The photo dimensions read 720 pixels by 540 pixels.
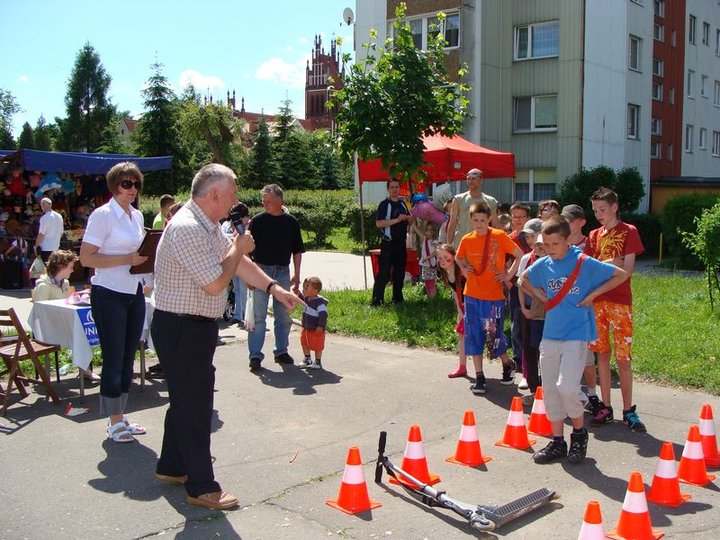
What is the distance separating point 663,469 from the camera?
4.68 meters

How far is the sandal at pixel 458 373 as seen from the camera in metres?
8.18

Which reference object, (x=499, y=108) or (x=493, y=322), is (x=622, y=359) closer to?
(x=493, y=322)

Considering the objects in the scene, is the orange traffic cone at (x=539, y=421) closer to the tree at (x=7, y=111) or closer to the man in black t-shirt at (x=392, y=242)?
the man in black t-shirt at (x=392, y=242)

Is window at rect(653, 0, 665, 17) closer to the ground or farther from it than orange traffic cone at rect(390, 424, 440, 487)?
farther from it

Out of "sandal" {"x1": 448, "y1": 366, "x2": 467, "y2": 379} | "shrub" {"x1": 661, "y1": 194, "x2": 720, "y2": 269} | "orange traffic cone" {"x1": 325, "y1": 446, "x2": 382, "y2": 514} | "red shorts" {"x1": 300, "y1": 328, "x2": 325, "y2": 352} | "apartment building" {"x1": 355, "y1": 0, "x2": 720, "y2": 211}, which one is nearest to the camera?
"orange traffic cone" {"x1": 325, "y1": 446, "x2": 382, "y2": 514}

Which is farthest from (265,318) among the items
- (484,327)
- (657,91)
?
(657,91)

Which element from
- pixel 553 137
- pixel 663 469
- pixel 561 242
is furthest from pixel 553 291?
pixel 553 137

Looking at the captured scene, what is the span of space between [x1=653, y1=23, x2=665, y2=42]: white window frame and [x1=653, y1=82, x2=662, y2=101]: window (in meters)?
2.11

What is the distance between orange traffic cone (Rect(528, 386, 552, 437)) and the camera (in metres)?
6.21

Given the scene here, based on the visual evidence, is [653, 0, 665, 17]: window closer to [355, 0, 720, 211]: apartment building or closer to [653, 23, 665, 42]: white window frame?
[653, 23, 665, 42]: white window frame

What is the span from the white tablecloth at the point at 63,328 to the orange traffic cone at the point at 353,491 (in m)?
2.98

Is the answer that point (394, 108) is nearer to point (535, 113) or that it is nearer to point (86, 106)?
point (535, 113)

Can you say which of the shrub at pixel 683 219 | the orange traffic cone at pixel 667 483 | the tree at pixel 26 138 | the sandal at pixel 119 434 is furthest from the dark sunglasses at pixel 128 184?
the tree at pixel 26 138

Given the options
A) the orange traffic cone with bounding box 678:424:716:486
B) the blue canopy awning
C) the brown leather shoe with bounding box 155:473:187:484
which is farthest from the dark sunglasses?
the blue canopy awning
